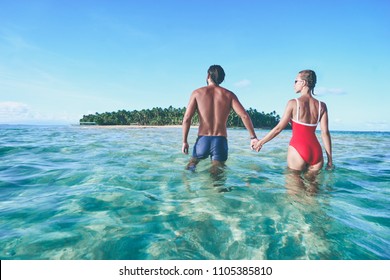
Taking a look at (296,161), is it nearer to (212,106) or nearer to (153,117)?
(212,106)

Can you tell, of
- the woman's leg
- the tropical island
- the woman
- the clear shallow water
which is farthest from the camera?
the tropical island

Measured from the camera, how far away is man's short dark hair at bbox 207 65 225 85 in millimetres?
5336

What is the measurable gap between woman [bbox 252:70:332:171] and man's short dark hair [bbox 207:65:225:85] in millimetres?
1513

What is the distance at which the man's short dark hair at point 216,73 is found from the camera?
534 centimetres

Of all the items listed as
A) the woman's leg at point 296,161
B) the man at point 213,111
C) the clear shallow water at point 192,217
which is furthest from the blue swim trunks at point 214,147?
the woman's leg at point 296,161

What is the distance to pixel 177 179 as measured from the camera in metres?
5.54

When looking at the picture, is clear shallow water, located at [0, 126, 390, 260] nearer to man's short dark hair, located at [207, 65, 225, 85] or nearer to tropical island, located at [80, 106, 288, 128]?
man's short dark hair, located at [207, 65, 225, 85]

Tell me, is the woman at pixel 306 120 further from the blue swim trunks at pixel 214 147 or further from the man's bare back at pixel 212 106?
the blue swim trunks at pixel 214 147

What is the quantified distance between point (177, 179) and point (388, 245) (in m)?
3.78

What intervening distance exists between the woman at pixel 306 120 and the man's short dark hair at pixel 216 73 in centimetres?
151

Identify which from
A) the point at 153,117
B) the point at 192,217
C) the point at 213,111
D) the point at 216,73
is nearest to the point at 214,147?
the point at 213,111

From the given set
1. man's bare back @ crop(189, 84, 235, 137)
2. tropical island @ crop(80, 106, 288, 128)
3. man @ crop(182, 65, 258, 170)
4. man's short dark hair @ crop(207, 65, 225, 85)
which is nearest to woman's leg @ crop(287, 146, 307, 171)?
man @ crop(182, 65, 258, 170)
